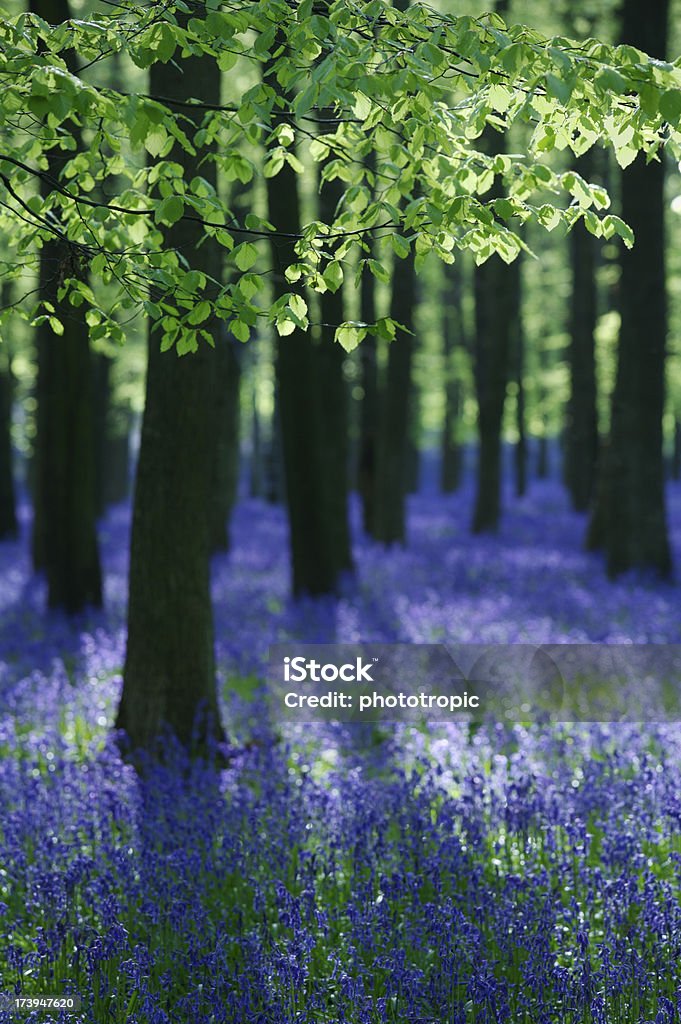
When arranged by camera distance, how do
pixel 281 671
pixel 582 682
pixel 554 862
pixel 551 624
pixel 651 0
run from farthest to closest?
1. pixel 651 0
2. pixel 551 624
3. pixel 281 671
4. pixel 582 682
5. pixel 554 862

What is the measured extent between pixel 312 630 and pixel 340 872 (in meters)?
5.32

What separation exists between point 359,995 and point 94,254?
3169 millimetres

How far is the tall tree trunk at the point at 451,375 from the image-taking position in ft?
119

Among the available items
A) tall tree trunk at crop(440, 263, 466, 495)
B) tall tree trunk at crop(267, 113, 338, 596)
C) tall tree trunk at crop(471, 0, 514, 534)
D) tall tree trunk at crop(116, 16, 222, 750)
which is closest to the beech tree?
tall tree trunk at crop(116, 16, 222, 750)

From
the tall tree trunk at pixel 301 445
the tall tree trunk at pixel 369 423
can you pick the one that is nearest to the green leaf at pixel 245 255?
the tall tree trunk at pixel 301 445

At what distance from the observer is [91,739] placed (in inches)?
278

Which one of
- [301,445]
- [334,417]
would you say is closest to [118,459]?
[334,417]

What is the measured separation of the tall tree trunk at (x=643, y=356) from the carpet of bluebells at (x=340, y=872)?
6791 millimetres

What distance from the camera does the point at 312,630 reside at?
10.3m

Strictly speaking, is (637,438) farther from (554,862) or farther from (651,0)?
(554,862)

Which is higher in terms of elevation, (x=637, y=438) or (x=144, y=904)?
(x=637, y=438)

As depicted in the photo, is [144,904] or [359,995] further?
[144,904]

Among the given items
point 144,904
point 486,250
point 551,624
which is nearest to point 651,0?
point 551,624

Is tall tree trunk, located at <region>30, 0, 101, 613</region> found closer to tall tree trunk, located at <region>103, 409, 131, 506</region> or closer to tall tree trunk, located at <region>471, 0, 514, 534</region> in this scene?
tall tree trunk, located at <region>471, 0, 514, 534</region>
